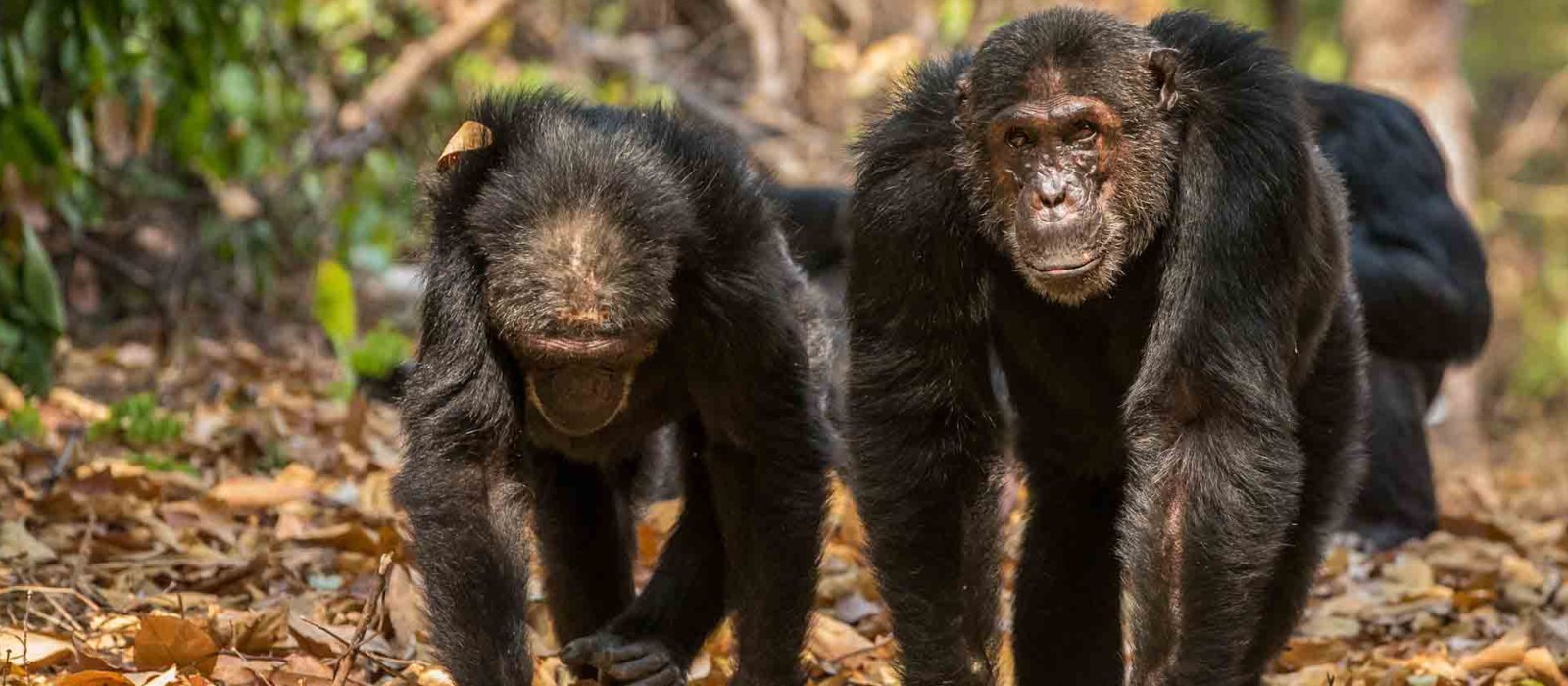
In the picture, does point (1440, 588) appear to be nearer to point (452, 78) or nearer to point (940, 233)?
point (940, 233)

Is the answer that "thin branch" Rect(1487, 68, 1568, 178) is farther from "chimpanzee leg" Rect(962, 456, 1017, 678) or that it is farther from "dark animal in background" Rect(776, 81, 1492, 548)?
"chimpanzee leg" Rect(962, 456, 1017, 678)

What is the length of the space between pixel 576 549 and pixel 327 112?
7.12 meters

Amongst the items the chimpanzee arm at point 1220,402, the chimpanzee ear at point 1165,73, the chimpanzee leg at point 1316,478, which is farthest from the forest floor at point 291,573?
the chimpanzee ear at point 1165,73

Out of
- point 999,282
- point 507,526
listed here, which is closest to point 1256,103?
point 999,282

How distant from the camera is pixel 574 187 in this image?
16.2 feet

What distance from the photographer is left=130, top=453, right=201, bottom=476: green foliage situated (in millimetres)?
7227

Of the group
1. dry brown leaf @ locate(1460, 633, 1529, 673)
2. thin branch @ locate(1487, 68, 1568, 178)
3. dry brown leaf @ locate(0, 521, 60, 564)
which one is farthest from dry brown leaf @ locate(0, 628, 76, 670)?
thin branch @ locate(1487, 68, 1568, 178)

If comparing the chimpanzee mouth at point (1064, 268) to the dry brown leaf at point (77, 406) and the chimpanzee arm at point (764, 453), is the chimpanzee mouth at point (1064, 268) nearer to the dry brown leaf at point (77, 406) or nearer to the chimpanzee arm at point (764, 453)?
the chimpanzee arm at point (764, 453)

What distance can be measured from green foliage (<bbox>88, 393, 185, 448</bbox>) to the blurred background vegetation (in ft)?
2.06

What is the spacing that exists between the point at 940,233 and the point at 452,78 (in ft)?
27.5

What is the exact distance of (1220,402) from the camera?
4.41 m

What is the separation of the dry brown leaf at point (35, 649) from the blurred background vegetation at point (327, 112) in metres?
1.69

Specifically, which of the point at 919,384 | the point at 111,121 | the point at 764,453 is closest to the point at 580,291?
the point at 764,453

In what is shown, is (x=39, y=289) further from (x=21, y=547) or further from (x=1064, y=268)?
(x=1064, y=268)
